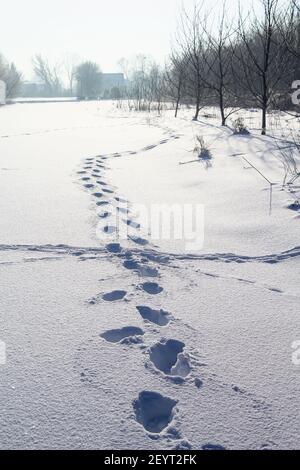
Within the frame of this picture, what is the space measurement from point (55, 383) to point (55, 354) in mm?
142

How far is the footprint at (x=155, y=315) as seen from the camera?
4.86 feet

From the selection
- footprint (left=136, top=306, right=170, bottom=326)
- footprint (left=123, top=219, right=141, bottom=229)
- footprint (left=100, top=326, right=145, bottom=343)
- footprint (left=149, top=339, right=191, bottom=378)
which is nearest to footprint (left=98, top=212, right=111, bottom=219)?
footprint (left=123, top=219, right=141, bottom=229)

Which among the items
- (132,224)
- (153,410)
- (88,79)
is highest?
(88,79)

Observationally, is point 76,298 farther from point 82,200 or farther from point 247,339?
point 82,200

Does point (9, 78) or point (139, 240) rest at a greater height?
point (9, 78)

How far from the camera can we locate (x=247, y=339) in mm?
1358

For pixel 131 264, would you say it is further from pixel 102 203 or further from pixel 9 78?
pixel 9 78

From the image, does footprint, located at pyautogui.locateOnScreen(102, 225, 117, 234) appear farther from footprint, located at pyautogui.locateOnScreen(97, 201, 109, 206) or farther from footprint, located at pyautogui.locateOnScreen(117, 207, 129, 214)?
footprint, located at pyautogui.locateOnScreen(97, 201, 109, 206)

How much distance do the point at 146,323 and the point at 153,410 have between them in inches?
16.8

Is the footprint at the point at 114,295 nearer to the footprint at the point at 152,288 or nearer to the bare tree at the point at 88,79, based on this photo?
the footprint at the point at 152,288

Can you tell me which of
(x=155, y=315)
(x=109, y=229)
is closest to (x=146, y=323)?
(x=155, y=315)

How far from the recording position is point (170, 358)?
1.27m

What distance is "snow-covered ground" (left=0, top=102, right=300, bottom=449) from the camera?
1.00m

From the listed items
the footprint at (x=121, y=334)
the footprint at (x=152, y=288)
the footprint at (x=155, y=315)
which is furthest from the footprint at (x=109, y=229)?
the footprint at (x=121, y=334)
